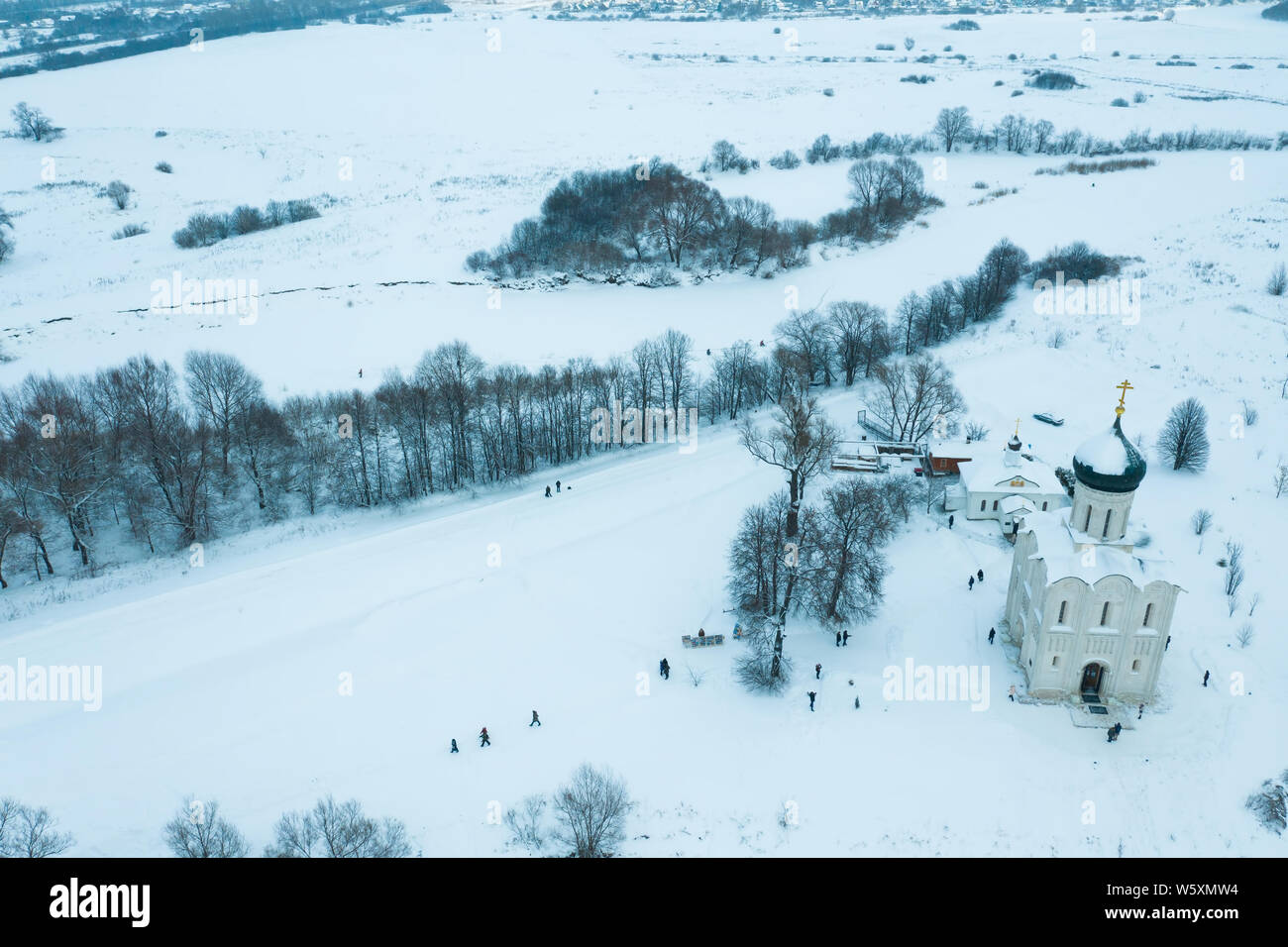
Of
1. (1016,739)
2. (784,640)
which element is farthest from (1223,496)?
(784,640)

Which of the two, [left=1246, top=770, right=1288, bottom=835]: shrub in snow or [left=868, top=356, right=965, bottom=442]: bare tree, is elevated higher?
[left=868, top=356, right=965, bottom=442]: bare tree

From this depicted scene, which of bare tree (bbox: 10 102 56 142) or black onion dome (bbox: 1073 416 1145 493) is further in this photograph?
bare tree (bbox: 10 102 56 142)

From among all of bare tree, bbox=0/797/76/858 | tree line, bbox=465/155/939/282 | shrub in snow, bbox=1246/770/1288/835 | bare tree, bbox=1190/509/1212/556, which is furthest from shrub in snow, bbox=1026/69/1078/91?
bare tree, bbox=0/797/76/858

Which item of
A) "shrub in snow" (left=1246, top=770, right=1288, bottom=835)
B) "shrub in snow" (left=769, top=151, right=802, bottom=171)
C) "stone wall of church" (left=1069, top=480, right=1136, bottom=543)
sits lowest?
"shrub in snow" (left=1246, top=770, right=1288, bottom=835)

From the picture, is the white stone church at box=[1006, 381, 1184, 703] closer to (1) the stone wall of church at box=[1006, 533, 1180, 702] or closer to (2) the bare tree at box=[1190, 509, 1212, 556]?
(1) the stone wall of church at box=[1006, 533, 1180, 702]

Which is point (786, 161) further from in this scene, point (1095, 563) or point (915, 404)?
point (1095, 563)

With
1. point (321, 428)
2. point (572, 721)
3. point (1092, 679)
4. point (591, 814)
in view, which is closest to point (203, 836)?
point (591, 814)
